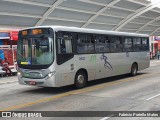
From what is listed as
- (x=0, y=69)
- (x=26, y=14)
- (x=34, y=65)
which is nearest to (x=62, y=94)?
(x=34, y=65)

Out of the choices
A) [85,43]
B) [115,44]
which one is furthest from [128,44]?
[85,43]

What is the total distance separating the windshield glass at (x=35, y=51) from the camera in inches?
506

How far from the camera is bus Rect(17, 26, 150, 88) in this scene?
1287 centimetres

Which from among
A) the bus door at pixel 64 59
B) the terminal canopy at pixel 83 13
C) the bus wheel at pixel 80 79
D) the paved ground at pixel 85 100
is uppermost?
the terminal canopy at pixel 83 13

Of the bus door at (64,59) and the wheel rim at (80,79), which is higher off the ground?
the bus door at (64,59)

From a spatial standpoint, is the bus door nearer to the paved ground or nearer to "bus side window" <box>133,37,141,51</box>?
the paved ground

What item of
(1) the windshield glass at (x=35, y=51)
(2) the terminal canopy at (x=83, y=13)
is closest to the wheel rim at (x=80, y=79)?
(1) the windshield glass at (x=35, y=51)

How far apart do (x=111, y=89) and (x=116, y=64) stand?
12.6 feet

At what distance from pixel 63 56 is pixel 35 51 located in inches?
47.6

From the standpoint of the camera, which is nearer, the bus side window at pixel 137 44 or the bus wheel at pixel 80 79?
the bus wheel at pixel 80 79

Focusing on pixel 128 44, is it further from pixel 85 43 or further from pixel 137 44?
pixel 85 43

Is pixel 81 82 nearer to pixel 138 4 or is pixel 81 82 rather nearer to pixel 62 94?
pixel 62 94

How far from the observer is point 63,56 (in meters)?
A: 13.2

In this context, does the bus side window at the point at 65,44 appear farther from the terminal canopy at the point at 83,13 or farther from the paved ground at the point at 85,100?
the terminal canopy at the point at 83,13
